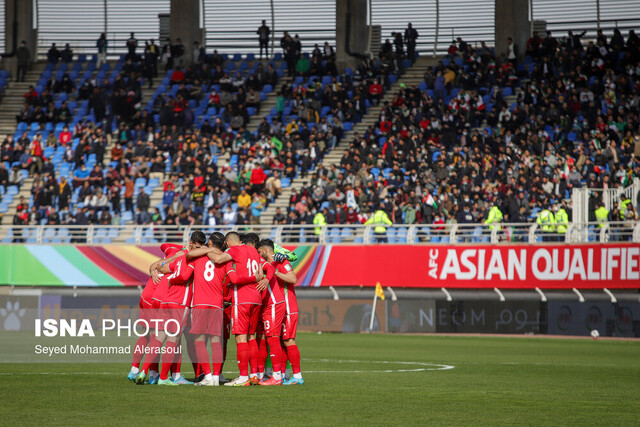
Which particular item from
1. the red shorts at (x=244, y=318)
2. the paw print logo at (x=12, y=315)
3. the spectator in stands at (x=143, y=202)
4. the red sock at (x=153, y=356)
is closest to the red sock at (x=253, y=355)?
the red shorts at (x=244, y=318)

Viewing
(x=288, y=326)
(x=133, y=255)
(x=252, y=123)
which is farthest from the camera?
(x=252, y=123)

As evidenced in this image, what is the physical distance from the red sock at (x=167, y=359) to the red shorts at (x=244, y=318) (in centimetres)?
82

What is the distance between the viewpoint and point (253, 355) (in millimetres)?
13305

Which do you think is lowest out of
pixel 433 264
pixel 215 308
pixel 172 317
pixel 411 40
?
pixel 433 264

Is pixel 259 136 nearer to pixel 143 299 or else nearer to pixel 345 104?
pixel 345 104

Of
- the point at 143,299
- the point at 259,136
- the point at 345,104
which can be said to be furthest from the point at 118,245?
the point at 143,299

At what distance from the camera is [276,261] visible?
13.4 meters

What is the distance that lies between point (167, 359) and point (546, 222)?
1826 centimetres

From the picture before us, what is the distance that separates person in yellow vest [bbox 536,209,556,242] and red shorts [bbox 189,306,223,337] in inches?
691

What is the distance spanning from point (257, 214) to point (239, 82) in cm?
981

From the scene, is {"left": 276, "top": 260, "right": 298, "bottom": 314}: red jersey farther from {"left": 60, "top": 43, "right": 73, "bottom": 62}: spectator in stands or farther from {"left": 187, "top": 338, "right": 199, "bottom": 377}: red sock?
{"left": 60, "top": 43, "right": 73, "bottom": 62}: spectator in stands

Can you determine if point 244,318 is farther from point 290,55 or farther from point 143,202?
point 290,55

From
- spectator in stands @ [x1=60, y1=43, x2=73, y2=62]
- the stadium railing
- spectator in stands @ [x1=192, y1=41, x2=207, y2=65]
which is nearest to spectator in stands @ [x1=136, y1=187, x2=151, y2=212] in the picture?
the stadium railing

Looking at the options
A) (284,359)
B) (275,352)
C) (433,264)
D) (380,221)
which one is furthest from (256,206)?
(275,352)
